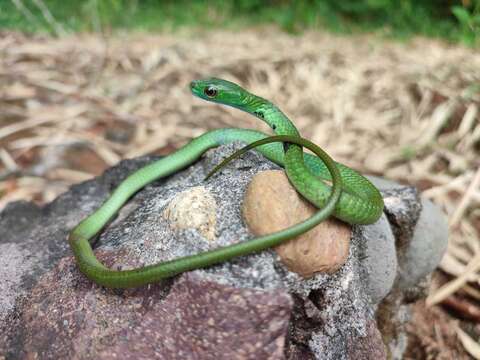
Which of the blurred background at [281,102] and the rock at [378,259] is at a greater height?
the rock at [378,259]

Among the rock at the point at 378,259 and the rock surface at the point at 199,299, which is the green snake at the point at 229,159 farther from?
the rock at the point at 378,259

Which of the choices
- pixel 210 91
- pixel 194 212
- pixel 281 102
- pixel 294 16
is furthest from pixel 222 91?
pixel 294 16

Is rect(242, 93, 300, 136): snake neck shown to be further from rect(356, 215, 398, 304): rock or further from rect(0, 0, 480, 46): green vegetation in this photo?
rect(0, 0, 480, 46): green vegetation

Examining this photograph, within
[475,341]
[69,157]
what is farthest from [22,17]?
[475,341]

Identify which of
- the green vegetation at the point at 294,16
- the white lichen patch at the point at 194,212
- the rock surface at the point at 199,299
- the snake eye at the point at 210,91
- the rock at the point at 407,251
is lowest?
the green vegetation at the point at 294,16

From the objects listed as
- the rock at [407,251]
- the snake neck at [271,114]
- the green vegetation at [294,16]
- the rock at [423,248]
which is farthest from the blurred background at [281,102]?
the snake neck at [271,114]

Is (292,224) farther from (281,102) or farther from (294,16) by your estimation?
(294,16)

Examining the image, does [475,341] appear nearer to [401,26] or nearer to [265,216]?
[265,216]

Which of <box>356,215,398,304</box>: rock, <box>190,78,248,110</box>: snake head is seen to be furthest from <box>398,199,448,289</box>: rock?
<box>190,78,248,110</box>: snake head
